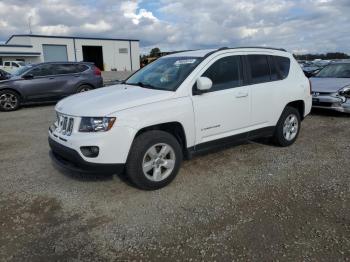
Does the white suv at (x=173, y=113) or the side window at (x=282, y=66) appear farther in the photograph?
the side window at (x=282, y=66)

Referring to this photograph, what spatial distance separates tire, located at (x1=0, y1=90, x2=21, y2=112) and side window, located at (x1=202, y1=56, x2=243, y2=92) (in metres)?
8.87

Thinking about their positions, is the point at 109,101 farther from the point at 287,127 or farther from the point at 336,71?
the point at 336,71

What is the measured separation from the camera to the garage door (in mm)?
49656

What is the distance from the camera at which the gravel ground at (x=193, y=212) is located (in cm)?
291

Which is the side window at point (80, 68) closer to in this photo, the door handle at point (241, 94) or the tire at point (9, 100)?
the tire at point (9, 100)

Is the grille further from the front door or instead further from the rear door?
the rear door

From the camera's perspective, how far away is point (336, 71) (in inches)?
396

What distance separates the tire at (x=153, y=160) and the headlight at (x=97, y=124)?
0.39 m

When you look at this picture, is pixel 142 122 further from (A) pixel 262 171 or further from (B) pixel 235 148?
(B) pixel 235 148

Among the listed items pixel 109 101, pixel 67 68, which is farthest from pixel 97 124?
pixel 67 68

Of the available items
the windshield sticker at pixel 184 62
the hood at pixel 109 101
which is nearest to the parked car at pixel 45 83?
the hood at pixel 109 101

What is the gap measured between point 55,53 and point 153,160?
168 feet

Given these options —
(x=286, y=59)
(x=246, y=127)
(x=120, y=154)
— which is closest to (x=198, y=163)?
(x=246, y=127)

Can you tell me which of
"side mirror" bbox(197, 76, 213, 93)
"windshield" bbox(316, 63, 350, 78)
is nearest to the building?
"windshield" bbox(316, 63, 350, 78)
